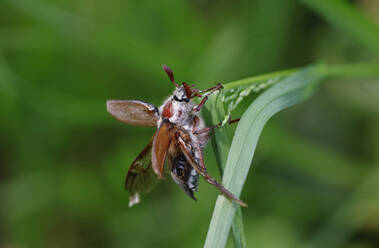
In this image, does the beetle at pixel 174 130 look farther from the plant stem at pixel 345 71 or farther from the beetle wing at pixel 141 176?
the plant stem at pixel 345 71

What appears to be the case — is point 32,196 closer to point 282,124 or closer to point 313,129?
point 282,124

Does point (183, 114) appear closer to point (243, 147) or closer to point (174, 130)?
point (174, 130)

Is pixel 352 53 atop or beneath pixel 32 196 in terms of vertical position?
atop

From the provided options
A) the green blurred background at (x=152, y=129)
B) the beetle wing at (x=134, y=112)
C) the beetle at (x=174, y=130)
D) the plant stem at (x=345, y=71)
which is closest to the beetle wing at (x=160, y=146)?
the beetle at (x=174, y=130)

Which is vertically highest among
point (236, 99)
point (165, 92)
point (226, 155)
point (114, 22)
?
point (114, 22)

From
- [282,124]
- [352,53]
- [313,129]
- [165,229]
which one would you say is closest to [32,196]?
[165,229]

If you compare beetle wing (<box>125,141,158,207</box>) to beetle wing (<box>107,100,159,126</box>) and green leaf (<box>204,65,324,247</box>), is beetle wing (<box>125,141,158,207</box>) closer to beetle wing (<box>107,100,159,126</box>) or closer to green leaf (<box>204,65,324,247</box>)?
beetle wing (<box>107,100,159,126</box>)

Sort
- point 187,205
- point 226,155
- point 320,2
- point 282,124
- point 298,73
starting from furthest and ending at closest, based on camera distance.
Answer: point 282,124 → point 187,205 → point 320,2 → point 298,73 → point 226,155

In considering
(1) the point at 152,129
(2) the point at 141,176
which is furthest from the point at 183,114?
(1) the point at 152,129
